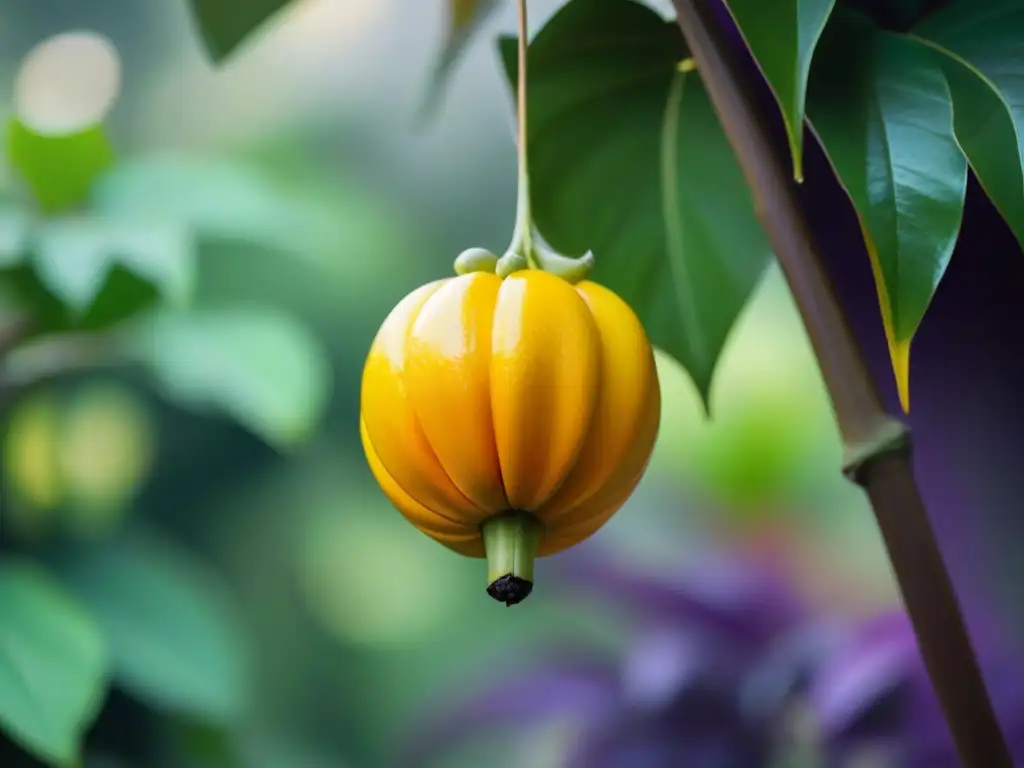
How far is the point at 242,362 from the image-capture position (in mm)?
920

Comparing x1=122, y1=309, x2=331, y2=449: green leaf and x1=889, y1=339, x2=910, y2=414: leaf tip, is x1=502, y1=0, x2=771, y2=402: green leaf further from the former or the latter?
x1=122, y1=309, x2=331, y2=449: green leaf

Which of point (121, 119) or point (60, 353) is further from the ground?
point (121, 119)

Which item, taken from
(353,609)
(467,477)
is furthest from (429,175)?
(467,477)

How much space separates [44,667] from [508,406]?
2.04ft

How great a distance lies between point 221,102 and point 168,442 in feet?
1.64

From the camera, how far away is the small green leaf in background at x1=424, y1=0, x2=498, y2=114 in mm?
404

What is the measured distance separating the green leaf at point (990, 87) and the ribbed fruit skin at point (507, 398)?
10 centimetres

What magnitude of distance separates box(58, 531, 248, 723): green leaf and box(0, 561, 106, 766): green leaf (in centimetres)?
9

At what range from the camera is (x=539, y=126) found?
1.17 ft

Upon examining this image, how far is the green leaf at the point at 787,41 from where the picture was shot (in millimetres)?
242

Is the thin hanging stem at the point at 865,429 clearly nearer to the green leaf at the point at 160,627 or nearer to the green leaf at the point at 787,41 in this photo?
the green leaf at the point at 787,41

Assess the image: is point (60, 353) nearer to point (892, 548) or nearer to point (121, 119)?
point (121, 119)

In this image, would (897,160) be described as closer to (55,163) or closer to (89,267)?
(89,267)

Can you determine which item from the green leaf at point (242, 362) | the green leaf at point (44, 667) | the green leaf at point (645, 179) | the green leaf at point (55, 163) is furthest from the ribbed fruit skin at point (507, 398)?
the green leaf at point (55, 163)
